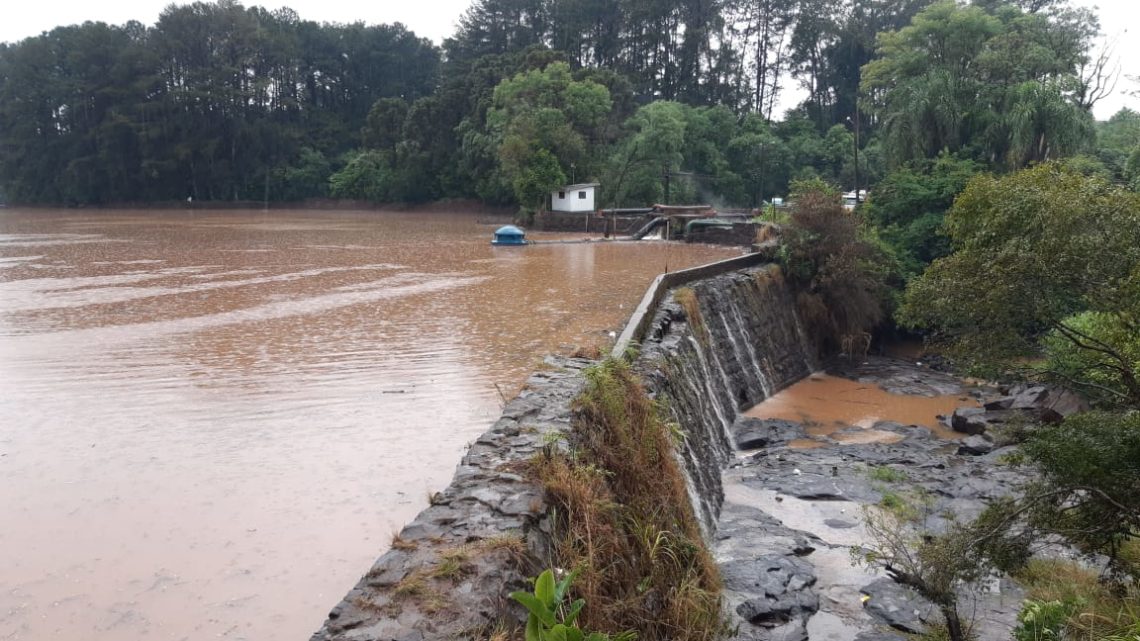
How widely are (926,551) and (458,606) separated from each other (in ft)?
14.2

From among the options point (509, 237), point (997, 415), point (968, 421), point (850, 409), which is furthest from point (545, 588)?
point (509, 237)

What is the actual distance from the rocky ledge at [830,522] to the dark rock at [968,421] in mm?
607

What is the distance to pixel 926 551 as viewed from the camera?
6.73m

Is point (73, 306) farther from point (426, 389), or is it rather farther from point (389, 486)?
point (389, 486)

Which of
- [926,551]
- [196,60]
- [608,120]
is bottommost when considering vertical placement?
[926,551]

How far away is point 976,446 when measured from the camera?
515 inches

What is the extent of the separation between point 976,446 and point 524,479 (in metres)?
9.98

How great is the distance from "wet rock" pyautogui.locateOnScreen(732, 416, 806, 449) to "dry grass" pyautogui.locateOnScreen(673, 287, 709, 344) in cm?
175

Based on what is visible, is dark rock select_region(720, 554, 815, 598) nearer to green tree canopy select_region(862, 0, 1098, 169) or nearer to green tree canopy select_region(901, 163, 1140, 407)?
green tree canopy select_region(901, 163, 1140, 407)

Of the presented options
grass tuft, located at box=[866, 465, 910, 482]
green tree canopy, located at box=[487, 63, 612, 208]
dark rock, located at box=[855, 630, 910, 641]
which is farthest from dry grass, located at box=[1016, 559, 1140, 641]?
green tree canopy, located at box=[487, 63, 612, 208]

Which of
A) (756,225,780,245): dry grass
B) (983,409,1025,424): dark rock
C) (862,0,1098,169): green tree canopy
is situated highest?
(862,0,1098,169): green tree canopy

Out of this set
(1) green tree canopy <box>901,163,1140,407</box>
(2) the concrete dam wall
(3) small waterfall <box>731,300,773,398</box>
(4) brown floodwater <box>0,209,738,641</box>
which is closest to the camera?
(2) the concrete dam wall

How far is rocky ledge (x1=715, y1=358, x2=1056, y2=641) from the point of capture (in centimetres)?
760

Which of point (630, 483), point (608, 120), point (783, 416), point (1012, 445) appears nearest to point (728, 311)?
point (783, 416)
